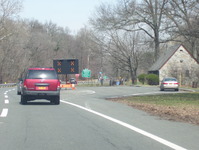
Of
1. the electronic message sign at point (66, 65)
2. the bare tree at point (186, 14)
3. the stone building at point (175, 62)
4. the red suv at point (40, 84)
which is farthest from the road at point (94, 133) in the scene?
the stone building at point (175, 62)

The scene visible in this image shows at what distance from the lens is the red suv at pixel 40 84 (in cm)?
1823

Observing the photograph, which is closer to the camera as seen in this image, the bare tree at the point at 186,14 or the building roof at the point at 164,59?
the bare tree at the point at 186,14

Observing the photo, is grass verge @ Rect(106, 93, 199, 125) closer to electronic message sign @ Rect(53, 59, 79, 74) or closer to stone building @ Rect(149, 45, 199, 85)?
electronic message sign @ Rect(53, 59, 79, 74)

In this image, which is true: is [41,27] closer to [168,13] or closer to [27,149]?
[168,13]

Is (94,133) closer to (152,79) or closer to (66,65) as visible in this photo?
(66,65)

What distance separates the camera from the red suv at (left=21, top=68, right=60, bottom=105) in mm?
18234

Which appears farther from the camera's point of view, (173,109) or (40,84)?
(40,84)

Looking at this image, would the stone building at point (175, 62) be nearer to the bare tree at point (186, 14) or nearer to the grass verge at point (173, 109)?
the bare tree at point (186, 14)

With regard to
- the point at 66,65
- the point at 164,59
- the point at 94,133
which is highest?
the point at 164,59

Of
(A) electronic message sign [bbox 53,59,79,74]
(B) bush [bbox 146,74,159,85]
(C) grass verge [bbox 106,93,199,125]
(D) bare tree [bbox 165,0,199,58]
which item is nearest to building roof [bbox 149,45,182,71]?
(B) bush [bbox 146,74,159,85]

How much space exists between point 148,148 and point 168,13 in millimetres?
18961

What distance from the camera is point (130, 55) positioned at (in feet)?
223

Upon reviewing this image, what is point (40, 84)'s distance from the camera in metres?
18.3

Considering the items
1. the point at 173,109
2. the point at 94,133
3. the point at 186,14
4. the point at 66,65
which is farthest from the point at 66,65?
the point at 94,133
